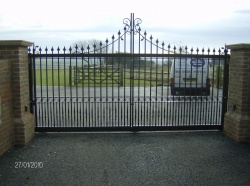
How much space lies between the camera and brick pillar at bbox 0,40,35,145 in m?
5.66

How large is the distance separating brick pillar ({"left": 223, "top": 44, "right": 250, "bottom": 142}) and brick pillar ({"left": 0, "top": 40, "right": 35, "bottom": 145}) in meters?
4.42

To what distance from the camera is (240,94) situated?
6172 mm

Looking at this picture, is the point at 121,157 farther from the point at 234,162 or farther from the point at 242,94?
the point at 242,94

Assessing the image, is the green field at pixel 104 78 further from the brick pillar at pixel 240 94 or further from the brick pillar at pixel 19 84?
the brick pillar at pixel 240 94

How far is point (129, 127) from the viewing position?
6949 mm

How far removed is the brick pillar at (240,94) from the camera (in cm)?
606

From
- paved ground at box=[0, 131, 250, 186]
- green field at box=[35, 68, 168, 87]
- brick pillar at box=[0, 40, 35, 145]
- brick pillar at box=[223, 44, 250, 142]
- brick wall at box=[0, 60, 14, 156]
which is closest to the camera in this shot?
paved ground at box=[0, 131, 250, 186]

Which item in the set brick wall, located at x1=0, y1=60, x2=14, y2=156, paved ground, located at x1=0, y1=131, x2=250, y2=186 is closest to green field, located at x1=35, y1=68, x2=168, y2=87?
brick wall, located at x1=0, y1=60, x2=14, y2=156

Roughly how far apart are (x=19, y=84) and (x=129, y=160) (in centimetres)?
265

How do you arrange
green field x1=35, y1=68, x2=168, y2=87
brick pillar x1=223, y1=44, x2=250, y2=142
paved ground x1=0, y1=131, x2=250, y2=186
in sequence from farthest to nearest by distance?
1. green field x1=35, y1=68, x2=168, y2=87
2. brick pillar x1=223, y1=44, x2=250, y2=142
3. paved ground x1=0, y1=131, x2=250, y2=186

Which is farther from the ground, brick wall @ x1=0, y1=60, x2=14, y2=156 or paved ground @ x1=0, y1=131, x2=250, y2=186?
brick wall @ x1=0, y1=60, x2=14, y2=156

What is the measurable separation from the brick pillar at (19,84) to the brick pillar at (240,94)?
4419mm

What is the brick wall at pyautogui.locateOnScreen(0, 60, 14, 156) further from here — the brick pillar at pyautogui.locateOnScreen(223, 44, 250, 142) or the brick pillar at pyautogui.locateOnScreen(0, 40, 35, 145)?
the brick pillar at pyautogui.locateOnScreen(223, 44, 250, 142)

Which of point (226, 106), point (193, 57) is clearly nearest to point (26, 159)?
point (193, 57)
